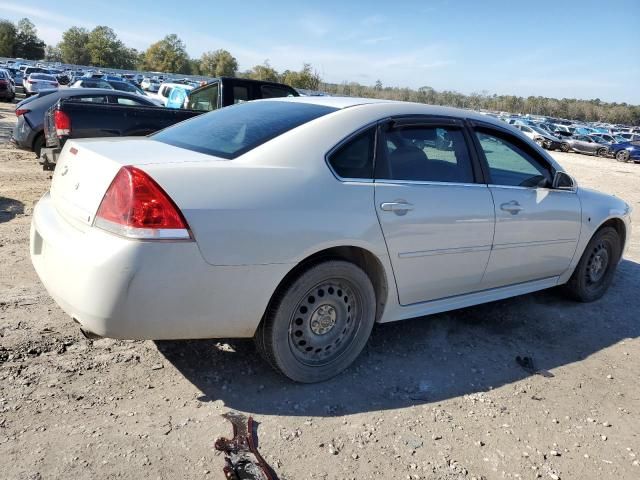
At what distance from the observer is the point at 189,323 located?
104 inches

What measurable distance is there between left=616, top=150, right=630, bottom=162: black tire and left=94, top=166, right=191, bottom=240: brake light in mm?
32339

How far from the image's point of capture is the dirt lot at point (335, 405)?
2.49 meters

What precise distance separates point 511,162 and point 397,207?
154 cm

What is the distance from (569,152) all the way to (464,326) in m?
33.3

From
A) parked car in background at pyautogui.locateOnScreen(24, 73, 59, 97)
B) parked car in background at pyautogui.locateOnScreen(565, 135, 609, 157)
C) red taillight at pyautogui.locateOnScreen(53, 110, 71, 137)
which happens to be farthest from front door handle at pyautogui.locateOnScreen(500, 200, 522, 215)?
parked car in background at pyautogui.locateOnScreen(565, 135, 609, 157)

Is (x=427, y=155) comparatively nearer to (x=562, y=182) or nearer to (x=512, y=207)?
(x=512, y=207)

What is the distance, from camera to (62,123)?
7344 mm

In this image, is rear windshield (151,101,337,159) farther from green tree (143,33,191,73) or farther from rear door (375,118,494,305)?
green tree (143,33,191,73)

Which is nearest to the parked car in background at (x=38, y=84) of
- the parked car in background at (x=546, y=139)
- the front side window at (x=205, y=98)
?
the front side window at (x=205, y=98)

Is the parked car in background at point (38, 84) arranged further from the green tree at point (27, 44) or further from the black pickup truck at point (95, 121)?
the green tree at point (27, 44)

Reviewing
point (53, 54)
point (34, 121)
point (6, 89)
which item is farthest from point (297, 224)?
point (53, 54)

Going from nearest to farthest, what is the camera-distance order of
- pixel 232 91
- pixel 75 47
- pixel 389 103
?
pixel 389 103
pixel 232 91
pixel 75 47

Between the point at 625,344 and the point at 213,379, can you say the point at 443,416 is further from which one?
the point at 625,344

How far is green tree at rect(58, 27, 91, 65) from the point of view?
118 m
